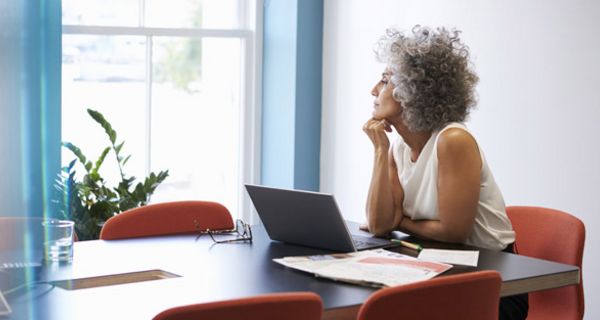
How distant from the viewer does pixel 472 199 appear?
2.31 m

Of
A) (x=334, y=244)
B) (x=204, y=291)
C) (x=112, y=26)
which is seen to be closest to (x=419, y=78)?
(x=334, y=244)

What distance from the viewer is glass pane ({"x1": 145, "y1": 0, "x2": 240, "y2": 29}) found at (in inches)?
185

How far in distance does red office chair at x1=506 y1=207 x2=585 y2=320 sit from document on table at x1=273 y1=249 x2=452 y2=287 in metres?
0.66

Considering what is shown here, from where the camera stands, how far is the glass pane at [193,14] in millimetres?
4695

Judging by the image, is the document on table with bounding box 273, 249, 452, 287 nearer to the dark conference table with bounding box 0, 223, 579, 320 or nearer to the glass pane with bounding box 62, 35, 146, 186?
the dark conference table with bounding box 0, 223, 579, 320

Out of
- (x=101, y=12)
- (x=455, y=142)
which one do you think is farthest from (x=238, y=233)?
(x=101, y=12)

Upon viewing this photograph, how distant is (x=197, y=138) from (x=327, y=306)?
11.6ft

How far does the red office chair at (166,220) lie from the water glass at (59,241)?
18.3 inches

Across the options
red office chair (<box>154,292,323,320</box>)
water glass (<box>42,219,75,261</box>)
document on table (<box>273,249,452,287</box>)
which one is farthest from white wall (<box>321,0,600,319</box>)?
red office chair (<box>154,292,323,320</box>)

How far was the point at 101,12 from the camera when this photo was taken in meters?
4.51

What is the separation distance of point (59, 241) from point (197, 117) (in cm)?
305

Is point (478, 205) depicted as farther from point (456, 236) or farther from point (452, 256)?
point (452, 256)

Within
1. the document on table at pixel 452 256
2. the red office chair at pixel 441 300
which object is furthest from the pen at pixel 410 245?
the red office chair at pixel 441 300

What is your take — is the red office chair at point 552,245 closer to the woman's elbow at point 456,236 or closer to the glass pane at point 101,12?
the woman's elbow at point 456,236
